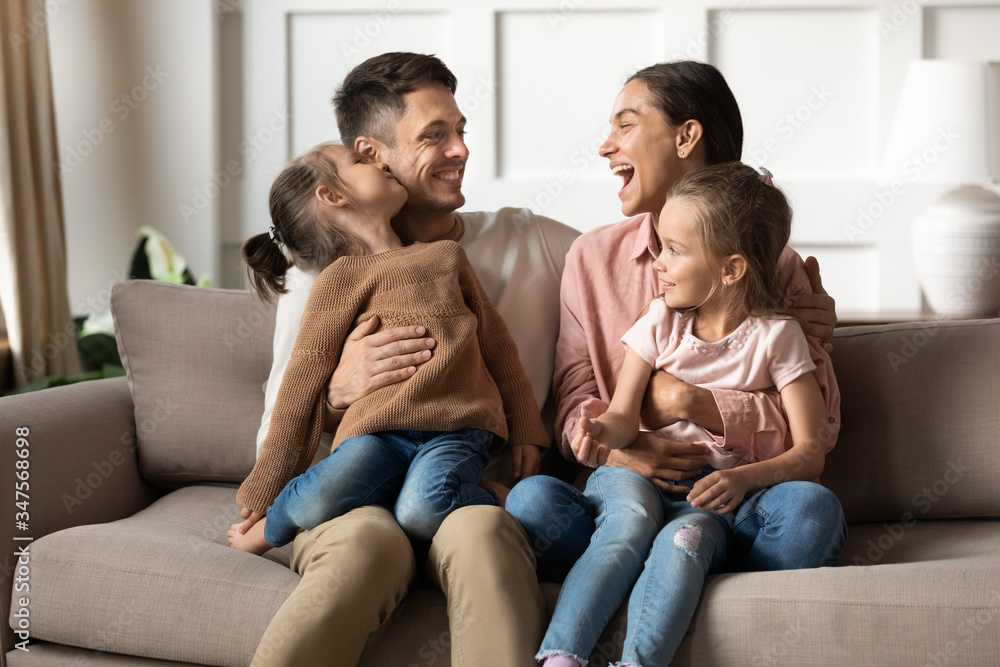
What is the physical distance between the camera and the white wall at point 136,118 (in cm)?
297

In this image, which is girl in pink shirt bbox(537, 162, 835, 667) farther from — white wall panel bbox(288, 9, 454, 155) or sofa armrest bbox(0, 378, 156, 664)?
white wall panel bbox(288, 9, 454, 155)

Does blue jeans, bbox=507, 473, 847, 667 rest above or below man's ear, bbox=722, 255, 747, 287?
below

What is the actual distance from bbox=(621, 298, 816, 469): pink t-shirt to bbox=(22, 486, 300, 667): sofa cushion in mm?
656

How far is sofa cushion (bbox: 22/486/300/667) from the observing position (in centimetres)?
130

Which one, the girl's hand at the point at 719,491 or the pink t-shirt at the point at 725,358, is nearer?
the girl's hand at the point at 719,491

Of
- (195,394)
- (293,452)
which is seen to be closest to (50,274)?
(195,394)

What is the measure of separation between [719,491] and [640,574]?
16cm

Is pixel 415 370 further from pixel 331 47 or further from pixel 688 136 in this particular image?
pixel 331 47

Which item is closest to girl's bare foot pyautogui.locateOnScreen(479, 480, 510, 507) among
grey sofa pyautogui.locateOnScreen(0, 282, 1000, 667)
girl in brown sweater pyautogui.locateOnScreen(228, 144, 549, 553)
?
girl in brown sweater pyautogui.locateOnScreen(228, 144, 549, 553)

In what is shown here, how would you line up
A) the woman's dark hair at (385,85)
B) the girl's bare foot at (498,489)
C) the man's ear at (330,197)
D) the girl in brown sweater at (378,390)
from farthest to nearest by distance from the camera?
the woman's dark hair at (385,85), the man's ear at (330,197), the girl's bare foot at (498,489), the girl in brown sweater at (378,390)

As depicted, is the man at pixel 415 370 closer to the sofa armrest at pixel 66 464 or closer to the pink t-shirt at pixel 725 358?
the pink t-shirt at pixel 725 358

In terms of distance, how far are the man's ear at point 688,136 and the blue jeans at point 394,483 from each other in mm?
642

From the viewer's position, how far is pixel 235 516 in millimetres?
1665

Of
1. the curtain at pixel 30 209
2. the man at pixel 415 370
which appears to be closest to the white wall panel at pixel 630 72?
the curtain at pixel 30 209
